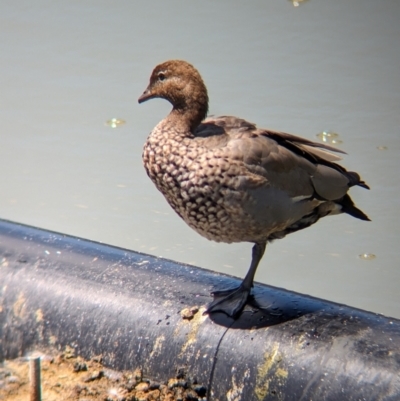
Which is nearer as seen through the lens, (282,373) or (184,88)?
(282,373)

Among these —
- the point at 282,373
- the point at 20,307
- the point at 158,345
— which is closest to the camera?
the point at 282,373

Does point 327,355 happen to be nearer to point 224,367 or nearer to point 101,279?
point 224,367

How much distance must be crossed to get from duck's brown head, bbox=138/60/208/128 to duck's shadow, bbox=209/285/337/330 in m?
0.62

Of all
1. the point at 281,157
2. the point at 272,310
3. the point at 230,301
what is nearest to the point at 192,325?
the point at 230,301

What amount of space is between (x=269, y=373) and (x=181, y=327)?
32 centimetres

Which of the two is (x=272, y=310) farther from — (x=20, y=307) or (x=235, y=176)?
(x=20, y=307)

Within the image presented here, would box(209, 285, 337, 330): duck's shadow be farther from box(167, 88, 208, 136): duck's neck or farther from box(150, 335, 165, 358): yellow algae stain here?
box(167, 88, 208, 136): duck's neck

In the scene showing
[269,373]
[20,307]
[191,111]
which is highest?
[191,111]

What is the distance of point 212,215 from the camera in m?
2.55

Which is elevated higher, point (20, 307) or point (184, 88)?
point (184, 88)

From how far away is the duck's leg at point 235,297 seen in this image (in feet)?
8.24

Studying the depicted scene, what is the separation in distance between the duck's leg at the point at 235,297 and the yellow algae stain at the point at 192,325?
0.03 metres

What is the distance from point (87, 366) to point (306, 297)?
0.71m

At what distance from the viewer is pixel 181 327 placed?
2.50m
